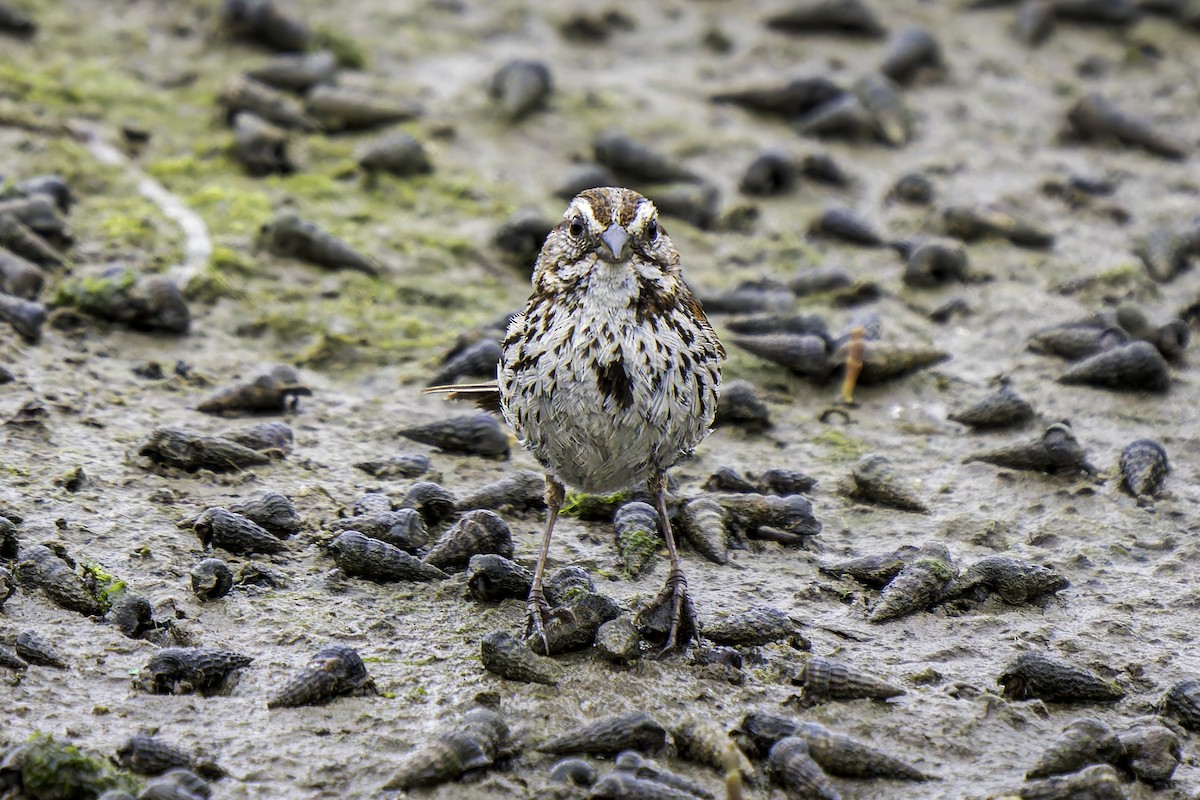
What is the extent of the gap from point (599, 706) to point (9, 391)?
147 inches

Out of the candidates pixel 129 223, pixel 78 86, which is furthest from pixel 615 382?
pixel 78 86

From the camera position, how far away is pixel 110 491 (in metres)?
6.67

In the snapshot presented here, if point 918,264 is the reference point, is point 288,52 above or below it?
above

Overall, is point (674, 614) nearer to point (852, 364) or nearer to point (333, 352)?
point (852, 364)

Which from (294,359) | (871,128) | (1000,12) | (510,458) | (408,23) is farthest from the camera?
(1000,12)

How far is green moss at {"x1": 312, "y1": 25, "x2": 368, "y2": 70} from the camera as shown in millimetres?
12164

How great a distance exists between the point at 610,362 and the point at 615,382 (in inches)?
3.4

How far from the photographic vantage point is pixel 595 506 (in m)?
7.20

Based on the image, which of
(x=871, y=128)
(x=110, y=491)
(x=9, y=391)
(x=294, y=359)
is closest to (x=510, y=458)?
(x=294, y=359)

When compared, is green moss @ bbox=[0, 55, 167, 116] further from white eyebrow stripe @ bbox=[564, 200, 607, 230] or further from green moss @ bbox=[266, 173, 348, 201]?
white eyebrow stripe @ bbox=[564, 200, 607, 230]

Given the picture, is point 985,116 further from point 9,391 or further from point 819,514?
point 9,391

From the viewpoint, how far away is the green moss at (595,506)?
719 cm

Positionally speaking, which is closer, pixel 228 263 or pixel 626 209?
pixel 626 209

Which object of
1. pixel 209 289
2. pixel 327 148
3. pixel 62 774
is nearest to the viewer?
pixel 62 774
